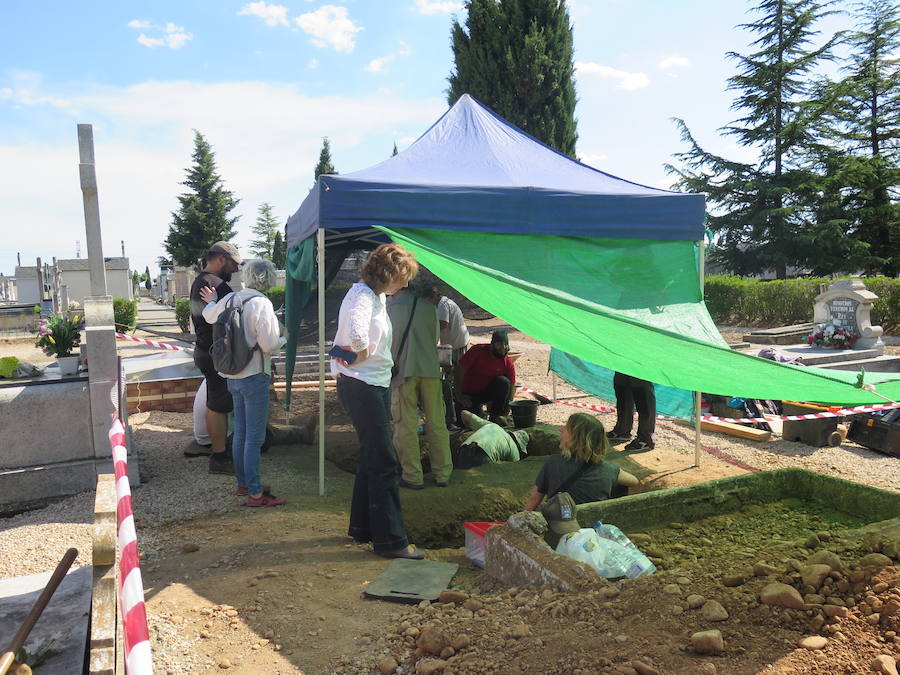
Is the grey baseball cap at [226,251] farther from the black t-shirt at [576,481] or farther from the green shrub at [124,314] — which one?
the green shrub at [124,314]

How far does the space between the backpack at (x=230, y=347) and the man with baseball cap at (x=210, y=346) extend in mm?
656

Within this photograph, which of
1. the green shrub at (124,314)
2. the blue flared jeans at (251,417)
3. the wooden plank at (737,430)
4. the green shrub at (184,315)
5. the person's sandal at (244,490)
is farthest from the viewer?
the green shrub at (184,315)

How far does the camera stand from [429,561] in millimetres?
3344

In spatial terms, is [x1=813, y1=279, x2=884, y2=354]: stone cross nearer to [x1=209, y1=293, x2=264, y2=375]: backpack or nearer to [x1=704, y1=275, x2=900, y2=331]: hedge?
[x1=704, y1=275, x2=900, y2=331]: hedge

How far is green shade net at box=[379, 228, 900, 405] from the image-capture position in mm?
3154

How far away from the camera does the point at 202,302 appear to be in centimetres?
461

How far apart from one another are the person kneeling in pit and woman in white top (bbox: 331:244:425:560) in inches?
64.5

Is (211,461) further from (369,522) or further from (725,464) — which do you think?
(725,464)

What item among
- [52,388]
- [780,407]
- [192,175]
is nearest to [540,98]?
[780,407]

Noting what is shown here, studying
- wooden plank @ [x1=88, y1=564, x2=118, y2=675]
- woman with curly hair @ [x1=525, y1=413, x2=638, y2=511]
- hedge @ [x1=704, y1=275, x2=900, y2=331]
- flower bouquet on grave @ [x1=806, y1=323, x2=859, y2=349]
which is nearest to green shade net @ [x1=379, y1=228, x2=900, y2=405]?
woman with curly hair @ [x1=525, y1=413, x2=638, y2=511]

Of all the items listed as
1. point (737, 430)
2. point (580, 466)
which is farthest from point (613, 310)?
point (737, 430)

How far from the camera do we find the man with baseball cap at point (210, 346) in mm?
4617

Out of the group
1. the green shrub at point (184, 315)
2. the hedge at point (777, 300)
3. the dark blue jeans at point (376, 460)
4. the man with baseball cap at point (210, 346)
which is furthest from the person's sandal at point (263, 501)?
the green shrub at point (184, 315)

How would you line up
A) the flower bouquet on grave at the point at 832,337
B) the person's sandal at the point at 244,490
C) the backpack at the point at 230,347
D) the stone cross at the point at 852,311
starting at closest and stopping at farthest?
1. the backpack at the point at 230,347
2. the person's sandal at the point at 244,490
3. the stone cross at the point at 852,311
4. the flower bouquet on grave at the point at 832,337
